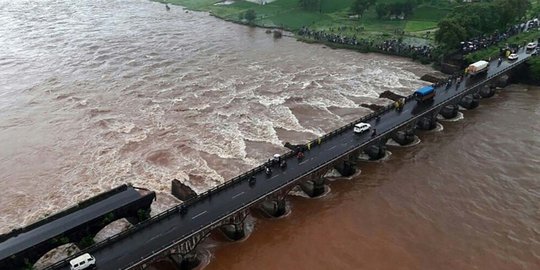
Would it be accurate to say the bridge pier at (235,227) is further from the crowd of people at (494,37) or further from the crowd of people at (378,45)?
the crowd of people at (494,37)

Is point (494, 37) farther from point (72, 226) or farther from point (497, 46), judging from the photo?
point (72, 226)

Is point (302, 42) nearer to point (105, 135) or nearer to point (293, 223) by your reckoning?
point (105, 135)

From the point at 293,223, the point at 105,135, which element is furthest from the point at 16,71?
the point at 293,223

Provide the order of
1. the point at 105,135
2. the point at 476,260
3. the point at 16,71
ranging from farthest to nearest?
the point at 16,71 < the point at 105,135 < the point at 476,260

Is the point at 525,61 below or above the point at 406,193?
above

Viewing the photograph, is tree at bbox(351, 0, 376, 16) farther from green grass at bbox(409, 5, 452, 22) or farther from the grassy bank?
green grass at bbox(409, 5, 452, 22)

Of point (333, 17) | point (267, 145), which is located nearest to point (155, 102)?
point (267, 145)

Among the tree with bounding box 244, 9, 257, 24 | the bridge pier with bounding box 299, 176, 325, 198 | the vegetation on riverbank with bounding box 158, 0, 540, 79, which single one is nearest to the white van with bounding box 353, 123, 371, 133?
the bridge pier with bounding box 299, 176, 325, 198
